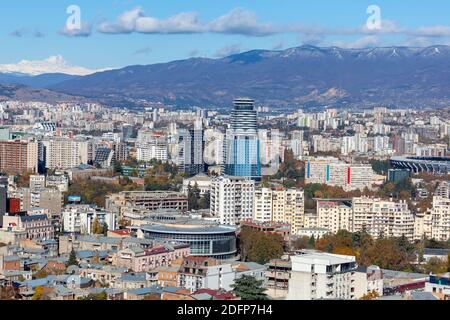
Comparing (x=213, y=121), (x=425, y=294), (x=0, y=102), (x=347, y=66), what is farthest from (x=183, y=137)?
(x=425, y=294)

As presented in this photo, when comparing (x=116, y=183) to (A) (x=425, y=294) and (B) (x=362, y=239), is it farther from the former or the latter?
(A) (x=425, y=294)

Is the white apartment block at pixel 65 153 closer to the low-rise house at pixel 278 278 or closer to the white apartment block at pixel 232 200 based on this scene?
the white apartment block at pixel 232 200

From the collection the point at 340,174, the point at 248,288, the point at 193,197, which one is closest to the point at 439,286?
the point at 248,288

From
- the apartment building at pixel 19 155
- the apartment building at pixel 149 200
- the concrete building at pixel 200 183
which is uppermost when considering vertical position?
the apartment building at pixel 19 155

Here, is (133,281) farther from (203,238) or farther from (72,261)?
(203,238)

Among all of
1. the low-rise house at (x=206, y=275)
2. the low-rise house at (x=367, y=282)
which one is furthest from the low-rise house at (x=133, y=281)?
the low-rise house at (x=367, y=282)

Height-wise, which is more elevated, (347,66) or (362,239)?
(347,66)
